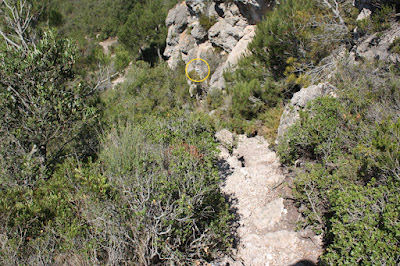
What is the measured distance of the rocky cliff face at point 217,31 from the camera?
13680 millimetres

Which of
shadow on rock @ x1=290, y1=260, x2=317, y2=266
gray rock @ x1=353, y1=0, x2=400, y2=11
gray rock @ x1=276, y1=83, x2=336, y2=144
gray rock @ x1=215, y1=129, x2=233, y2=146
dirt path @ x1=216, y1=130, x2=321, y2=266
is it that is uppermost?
gray rock @ x1=353, y1=0, x2=400, y2=11

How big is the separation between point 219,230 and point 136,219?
1.30m

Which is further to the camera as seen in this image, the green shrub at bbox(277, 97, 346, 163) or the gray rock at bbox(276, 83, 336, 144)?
the gray rock at bbox(276, 83, 336, 144)

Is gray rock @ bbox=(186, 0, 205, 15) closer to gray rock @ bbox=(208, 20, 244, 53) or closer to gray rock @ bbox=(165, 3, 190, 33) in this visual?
gray rock @ bbox=(165, 3, 190, 33)

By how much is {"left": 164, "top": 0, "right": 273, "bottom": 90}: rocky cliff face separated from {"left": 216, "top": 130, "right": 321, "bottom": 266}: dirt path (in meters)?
6.43

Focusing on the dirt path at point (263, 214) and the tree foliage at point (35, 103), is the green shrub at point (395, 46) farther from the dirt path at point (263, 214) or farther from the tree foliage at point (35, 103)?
the tree foliage at point (35, 103)

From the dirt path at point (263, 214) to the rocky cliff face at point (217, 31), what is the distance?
643 centimetres

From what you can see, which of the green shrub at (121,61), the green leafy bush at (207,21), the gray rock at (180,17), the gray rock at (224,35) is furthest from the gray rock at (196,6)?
the green shrub at (121,61)

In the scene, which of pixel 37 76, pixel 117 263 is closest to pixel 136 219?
pixel 117 263

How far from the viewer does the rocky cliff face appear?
13680 millimetres

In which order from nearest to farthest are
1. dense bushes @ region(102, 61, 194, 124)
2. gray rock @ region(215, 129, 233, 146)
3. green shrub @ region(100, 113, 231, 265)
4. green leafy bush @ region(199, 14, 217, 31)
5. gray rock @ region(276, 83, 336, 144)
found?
1. green shrub @ region(100, 113, 231, 265)
2. gray rock @ region(276, 83, 336, 144)
3. gray rock @ region(215, 129, 233, 146)
4. dense bushes @ region(102, 61, 194, 124)
5. green leafy bush @ region(199, 14, 217, 31)

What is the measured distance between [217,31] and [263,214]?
13.8m

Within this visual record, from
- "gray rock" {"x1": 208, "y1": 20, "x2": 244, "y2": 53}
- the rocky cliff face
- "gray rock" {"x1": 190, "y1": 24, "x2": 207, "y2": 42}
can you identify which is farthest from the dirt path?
"gray rock" {"x1": 190, "y1": 24, "x2": 207, "y2": 42}

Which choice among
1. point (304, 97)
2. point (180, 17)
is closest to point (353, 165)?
point (304, 97)
